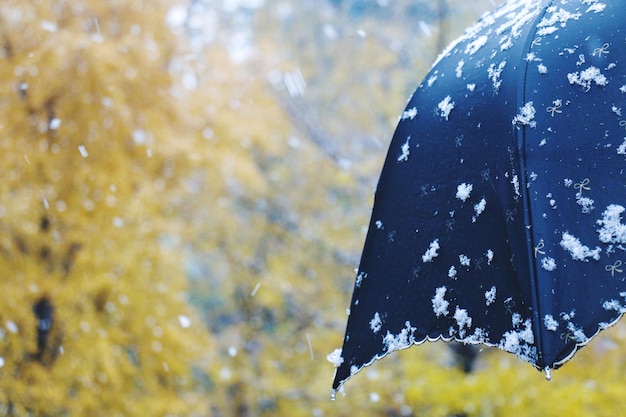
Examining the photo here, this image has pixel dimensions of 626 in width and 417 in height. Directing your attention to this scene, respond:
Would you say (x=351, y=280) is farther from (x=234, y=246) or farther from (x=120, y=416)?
(x=120, y=416)

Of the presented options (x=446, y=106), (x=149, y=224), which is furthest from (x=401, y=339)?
(x=149, y=224)

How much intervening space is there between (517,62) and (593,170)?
14.5 inches

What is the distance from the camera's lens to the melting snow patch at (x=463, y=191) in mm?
1418

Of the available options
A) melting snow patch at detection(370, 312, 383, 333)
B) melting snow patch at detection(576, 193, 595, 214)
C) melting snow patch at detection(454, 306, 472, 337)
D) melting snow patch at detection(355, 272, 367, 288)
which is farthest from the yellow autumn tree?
melting snow patch at detection(576, 193, 595, 214)

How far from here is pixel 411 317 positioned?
146 centimetres

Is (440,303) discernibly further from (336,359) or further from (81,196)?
(81,196)

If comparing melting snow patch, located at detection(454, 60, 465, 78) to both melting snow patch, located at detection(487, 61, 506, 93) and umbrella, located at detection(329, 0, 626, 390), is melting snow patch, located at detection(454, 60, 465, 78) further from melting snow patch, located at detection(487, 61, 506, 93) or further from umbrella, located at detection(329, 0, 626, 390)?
melting snow patch, located at detection(487, 61, 506, 93)

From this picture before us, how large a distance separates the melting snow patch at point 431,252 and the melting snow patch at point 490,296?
0.20 metres

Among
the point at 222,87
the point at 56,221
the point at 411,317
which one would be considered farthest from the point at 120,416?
the point at 411,317

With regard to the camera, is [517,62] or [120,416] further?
[120,416]

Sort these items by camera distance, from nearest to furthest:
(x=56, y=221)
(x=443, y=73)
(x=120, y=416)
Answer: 1. (x=443, y=73)
2. (x=56, y=221)
3. (x=120, y=416)

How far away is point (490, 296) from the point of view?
50.9 inches

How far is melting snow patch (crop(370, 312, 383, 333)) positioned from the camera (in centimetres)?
154

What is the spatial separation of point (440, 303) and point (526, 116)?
1.76 feet
